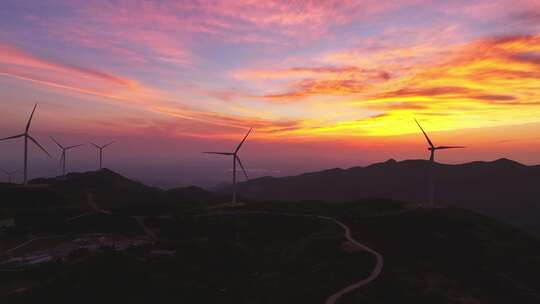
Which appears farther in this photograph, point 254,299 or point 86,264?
point 86,264

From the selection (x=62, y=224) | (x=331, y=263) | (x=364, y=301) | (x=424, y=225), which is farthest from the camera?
(x=62, y=224)

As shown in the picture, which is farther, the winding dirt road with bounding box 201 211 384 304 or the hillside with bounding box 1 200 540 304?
the hillside with bounding box 1 200 540 304

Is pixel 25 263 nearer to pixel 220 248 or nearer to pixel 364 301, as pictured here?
pixel 220 248

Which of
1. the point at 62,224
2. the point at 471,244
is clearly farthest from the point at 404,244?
the point at 62,224

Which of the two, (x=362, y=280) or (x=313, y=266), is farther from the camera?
(x=313, y=266)

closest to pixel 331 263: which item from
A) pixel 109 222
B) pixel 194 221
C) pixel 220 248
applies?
pixel 220 248

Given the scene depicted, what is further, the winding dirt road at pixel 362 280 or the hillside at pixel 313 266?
the hillside at pixel 313 266

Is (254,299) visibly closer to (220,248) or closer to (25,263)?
(220,248)

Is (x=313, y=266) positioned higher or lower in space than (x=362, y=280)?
lower

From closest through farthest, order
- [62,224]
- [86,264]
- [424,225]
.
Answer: [86,264] < [424,225] < [62,224]
